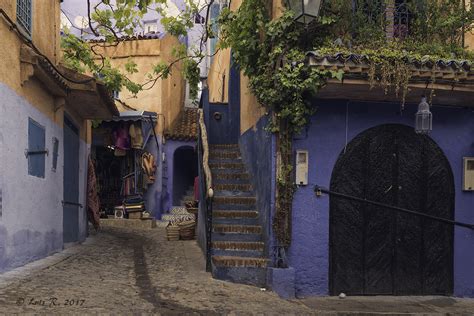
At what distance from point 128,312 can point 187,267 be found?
11.1 feet

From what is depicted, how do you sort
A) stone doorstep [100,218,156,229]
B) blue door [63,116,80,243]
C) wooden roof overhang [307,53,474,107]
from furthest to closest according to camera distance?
stone doorstep [100,218,156,229]
blue door [63,116,80,243]
wooden roof overhang [307,53,474,107]

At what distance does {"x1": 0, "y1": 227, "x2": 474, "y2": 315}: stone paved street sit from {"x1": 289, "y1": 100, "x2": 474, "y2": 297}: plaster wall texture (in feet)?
1.47

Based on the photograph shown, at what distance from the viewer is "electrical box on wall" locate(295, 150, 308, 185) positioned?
26.4ft

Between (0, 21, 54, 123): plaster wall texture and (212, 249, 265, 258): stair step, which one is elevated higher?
(0, 21, 54, 123): plaster wall texture

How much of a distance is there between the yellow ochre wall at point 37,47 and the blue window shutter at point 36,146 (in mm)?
397

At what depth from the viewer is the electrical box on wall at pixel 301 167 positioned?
26.4ft

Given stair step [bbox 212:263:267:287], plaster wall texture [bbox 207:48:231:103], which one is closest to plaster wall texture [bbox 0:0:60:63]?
plaster wall texture [bbox 207:48:231:103]

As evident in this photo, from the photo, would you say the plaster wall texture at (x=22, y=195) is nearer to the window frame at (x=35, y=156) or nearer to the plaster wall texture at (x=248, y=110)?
the window frame at (x=35, y=156)

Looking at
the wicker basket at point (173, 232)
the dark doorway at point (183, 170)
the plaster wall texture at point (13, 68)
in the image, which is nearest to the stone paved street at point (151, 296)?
the plaster wall texture at point (13, 68)

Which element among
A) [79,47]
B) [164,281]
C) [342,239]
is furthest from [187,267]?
[79,47]

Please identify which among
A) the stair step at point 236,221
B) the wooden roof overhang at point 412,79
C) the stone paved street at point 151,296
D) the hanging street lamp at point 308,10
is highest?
the hanging street lamp at point 308,10

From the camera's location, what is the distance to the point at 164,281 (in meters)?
8.09

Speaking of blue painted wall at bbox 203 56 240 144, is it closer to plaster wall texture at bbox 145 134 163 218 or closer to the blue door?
the blue door

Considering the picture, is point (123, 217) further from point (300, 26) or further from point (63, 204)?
point (300, 26)
